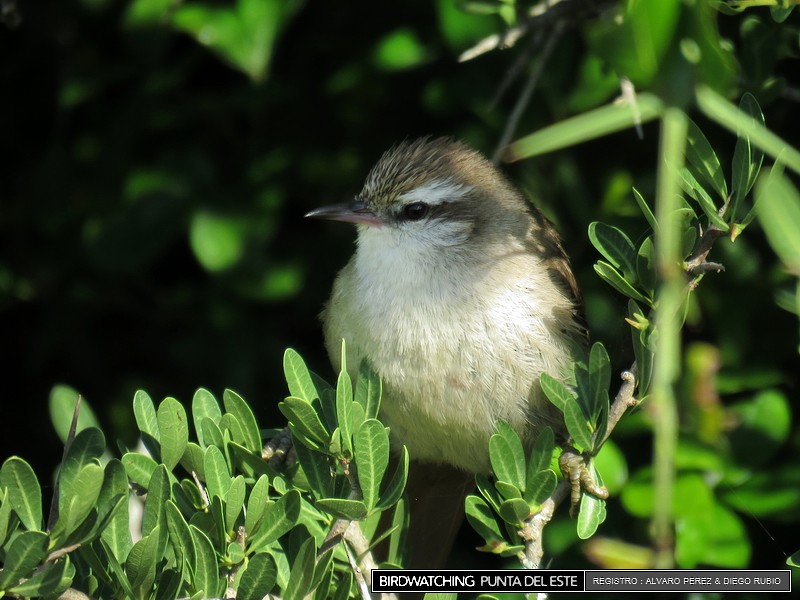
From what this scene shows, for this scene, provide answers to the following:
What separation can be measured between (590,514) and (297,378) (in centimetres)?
78

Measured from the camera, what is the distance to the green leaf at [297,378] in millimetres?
2324

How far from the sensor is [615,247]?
2236 mm

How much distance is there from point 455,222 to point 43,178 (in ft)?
5.64

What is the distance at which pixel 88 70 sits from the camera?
154 inches

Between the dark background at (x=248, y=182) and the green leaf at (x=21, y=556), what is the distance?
1836 millimetres

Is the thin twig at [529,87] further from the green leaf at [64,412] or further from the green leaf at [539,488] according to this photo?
the green leaf at [64,412]

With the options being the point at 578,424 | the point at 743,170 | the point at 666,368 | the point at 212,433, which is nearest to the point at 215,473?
the point at 212,433

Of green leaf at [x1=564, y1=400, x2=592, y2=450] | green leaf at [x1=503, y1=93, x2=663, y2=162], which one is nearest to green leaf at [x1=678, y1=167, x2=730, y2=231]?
green leaf at [x1=564, y1=400, x2=592, y2=450]

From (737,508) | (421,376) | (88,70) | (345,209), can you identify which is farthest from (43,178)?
(737,508)

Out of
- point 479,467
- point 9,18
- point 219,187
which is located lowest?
point 479,467

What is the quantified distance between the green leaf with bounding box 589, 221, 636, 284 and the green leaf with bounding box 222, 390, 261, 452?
3.03ft

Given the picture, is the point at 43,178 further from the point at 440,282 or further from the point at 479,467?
the point at 479,467

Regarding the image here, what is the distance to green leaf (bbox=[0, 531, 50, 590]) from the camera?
1829mm

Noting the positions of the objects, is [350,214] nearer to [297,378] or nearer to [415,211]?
[415,211]
